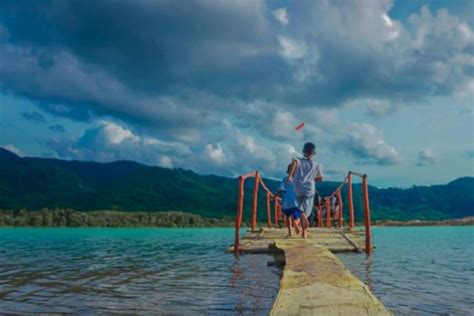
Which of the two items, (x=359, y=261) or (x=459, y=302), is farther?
(x=359, y=261)

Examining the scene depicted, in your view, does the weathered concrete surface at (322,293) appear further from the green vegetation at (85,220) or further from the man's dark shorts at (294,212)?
the green vegetation at (85,220)

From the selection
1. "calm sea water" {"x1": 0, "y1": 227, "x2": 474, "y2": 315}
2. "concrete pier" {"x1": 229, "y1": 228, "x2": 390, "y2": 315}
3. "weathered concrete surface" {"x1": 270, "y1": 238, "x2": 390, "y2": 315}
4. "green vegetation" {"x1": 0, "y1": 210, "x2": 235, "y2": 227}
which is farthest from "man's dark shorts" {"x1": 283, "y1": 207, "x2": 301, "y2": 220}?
"green vegetation" {"x1": 0, "y1": 210, "x2": 235, "y2": 227}

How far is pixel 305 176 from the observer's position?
31.9 ft

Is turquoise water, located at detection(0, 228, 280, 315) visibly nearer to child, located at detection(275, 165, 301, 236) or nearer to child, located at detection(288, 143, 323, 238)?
child, located at detection(275, 165, 301, 236)

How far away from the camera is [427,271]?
898 cm

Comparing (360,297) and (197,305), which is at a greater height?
(360,297)

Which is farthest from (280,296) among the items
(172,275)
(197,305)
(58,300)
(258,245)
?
(258,245)

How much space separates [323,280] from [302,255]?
2171 millimetres

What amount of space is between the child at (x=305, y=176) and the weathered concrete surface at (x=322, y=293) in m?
3.89

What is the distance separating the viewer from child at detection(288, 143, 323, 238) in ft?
31.8

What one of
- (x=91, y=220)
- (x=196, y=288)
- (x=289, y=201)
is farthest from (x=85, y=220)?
(x=196, y=288)

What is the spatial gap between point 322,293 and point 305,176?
5.97m

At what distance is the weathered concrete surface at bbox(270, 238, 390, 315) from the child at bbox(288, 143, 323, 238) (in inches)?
153

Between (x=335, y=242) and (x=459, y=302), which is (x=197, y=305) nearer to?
(x=459, y=302)
